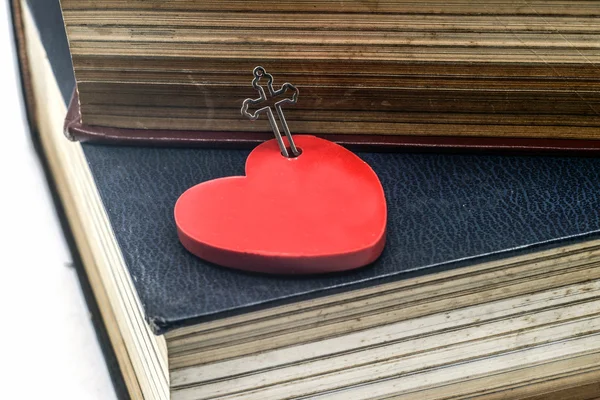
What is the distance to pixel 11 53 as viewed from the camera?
1.08 m

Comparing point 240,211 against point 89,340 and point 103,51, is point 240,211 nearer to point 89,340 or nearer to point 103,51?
point 103,51

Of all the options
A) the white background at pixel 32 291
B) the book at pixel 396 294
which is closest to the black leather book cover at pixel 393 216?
the book at pixel 396 294

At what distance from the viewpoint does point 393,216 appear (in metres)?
0.70

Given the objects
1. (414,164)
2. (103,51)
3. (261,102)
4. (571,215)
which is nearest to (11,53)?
(103,51)

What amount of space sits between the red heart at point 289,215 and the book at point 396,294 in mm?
20

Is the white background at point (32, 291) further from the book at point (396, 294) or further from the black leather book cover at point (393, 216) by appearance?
the black leather book cover at point (393, 216)

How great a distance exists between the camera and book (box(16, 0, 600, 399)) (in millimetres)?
622

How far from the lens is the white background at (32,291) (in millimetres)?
857

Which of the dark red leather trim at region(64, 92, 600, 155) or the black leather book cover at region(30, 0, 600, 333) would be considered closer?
the black leather book cover at region(30, 0, 600, 333)

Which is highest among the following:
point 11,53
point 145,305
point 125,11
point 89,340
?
point 125,11

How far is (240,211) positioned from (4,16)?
0.65 m

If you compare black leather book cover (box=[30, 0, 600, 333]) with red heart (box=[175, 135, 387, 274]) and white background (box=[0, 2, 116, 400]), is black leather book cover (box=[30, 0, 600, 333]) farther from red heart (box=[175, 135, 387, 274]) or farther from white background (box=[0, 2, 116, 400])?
white background (box=[0, 2, 116, 400])

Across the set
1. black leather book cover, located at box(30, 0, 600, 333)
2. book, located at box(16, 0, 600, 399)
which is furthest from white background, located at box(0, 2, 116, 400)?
black leather book cover, located at box(30, 0, 600, 333)

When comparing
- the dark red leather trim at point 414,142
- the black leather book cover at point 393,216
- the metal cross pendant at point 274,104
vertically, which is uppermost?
the metal cross pendant at point 274,104
